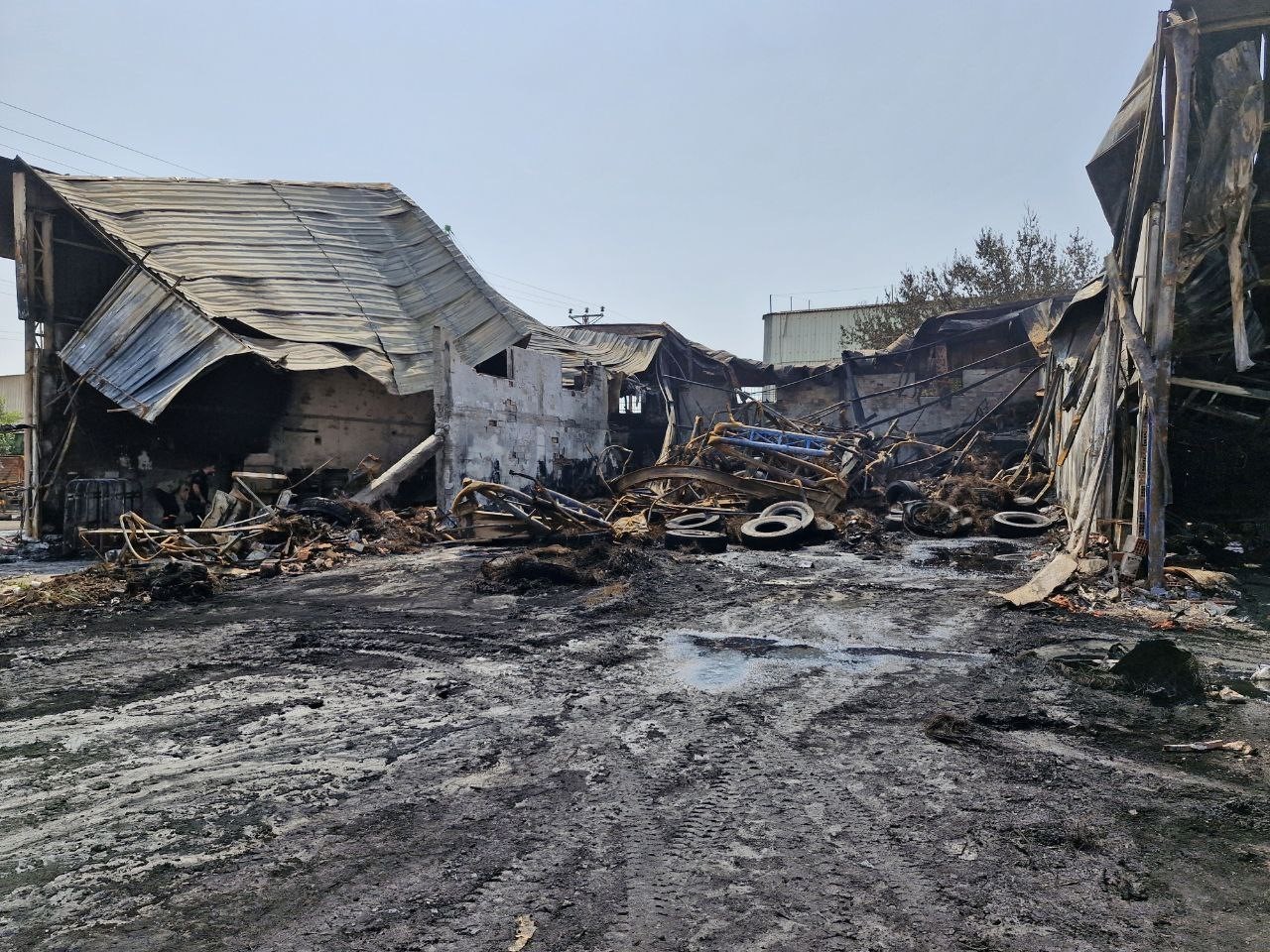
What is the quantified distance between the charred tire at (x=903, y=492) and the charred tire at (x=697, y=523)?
164 inches

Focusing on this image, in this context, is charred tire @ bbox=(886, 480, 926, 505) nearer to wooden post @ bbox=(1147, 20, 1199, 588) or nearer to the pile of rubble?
the pile of rubble

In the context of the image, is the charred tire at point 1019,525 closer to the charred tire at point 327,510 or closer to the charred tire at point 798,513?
the charred tire at point 798,513

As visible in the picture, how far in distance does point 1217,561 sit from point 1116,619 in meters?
2.93

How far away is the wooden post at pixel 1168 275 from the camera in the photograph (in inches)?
271

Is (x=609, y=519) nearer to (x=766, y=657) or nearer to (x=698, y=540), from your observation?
(x=698, y=540)

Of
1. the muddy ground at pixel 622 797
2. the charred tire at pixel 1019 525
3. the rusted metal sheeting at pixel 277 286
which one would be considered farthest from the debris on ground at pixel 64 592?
the charred tire at pixel 1019 525

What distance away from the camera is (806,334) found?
4484 cm

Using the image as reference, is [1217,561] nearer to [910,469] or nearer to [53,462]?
[910,469]

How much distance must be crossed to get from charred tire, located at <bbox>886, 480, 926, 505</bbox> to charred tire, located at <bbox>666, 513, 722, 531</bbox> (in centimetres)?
416

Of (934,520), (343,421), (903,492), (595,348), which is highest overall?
(595,348)

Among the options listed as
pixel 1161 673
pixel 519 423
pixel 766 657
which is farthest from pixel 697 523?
pixel 1161 673

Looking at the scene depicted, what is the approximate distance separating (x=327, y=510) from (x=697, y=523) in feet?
18.3

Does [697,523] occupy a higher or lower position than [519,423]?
lower

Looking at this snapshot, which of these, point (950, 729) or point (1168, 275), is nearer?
point (950, 729)
